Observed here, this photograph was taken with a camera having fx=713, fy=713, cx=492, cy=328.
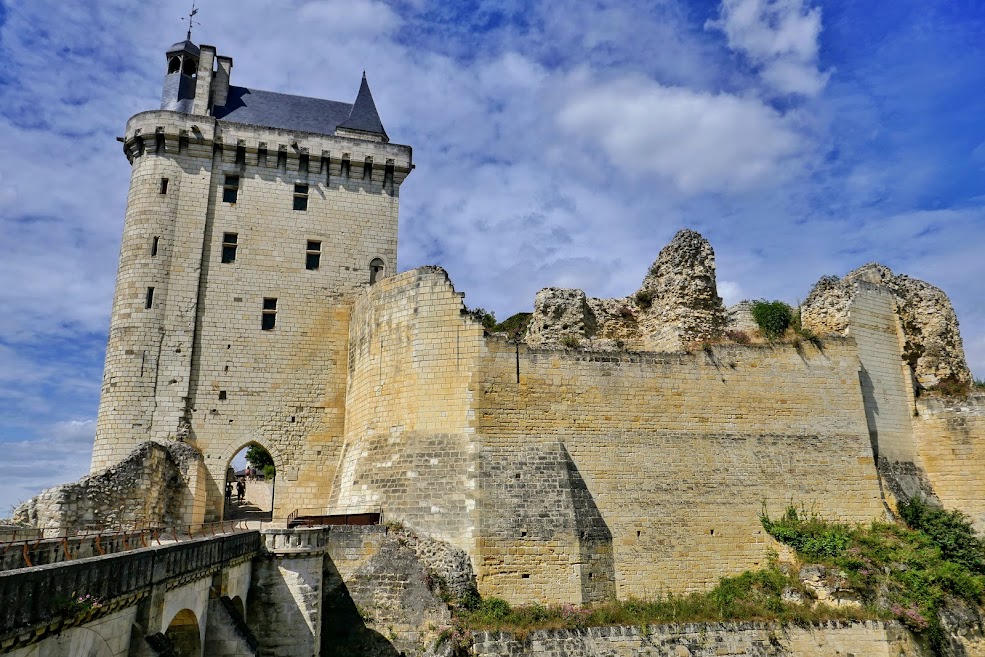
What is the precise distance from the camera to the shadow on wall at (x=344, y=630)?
13.3 metres

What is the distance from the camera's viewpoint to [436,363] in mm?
15625

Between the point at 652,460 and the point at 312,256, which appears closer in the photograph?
the point at 652,460

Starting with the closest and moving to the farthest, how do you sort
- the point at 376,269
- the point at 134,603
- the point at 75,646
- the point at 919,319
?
the point at 75,646 → the point at 134,603 → the point at 919,319 → the point at 376,269

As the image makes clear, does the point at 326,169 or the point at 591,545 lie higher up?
the point at 326,169

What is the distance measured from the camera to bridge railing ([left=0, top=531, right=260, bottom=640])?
18.8 feet

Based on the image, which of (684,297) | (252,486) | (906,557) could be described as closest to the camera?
(906,557)

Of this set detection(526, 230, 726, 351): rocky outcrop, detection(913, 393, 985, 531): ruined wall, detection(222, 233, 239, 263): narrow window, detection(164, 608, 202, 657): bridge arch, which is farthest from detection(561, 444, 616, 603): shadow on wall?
detection(222, 233, 239, 263): narrow window

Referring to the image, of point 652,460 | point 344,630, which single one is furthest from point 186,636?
point 652,460

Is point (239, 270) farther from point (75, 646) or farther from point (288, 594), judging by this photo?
point (75, 646)

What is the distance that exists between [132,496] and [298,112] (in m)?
12.4

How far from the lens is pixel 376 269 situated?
20797mm

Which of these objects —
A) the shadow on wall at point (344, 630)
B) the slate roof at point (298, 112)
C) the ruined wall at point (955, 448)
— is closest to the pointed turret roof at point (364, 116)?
the slate roof at point (298, 112)

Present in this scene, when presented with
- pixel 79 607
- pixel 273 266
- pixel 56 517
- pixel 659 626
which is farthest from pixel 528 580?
pixel 273 266

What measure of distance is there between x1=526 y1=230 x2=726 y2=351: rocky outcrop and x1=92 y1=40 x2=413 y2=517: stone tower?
225 inches
